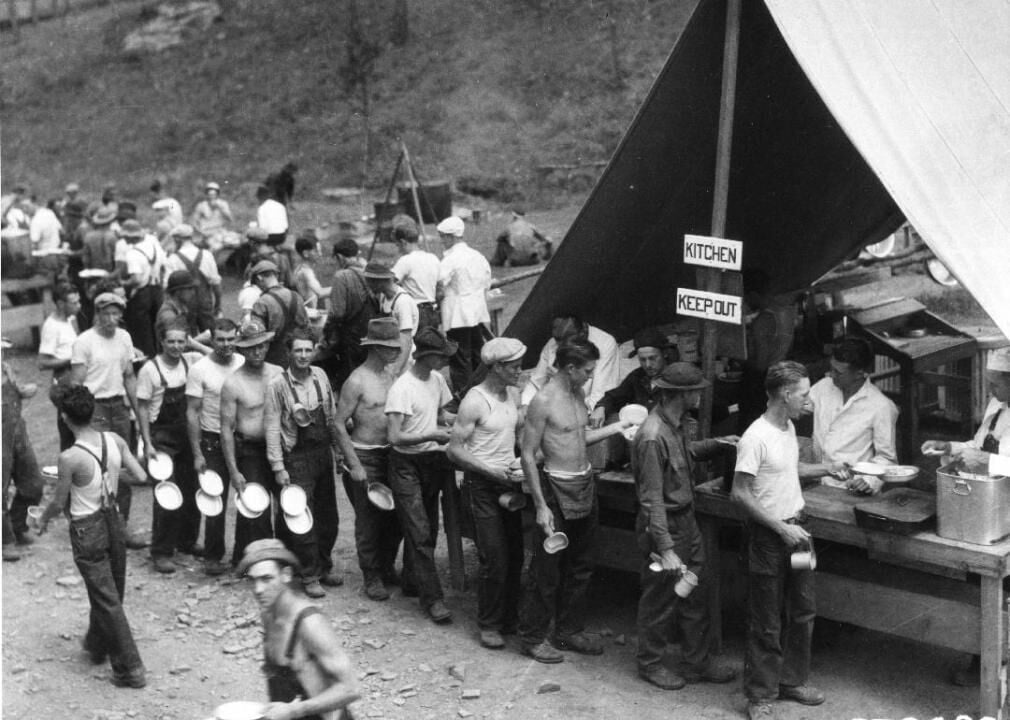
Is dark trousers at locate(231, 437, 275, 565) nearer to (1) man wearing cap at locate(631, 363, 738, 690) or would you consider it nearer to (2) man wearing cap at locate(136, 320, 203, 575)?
(2) man wearing cap at locate(136, 320, 203, 575)

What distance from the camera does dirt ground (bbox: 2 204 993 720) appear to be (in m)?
6.47

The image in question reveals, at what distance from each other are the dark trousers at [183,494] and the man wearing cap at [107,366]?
440 millimetres

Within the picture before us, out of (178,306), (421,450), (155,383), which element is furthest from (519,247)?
(421,450)

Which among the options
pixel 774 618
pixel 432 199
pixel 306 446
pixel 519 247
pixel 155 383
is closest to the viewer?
pixel 774 618

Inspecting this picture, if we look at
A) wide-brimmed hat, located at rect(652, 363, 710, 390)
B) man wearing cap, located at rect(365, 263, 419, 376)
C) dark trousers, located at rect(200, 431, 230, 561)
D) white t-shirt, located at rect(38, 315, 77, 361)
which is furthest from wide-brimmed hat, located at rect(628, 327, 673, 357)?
white t-shirt, located at rect(38, 315, 77, 361)

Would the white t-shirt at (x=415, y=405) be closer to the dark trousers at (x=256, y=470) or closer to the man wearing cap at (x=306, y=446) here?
the man wearing cap at (x=306, y=446)

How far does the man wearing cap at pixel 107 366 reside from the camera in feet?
28.5

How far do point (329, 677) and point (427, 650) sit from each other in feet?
8.30

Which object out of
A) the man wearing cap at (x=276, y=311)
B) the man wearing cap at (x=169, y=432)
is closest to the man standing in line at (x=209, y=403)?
the man wearing cap at (x=169, y=432)

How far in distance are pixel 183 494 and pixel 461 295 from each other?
2.75 meters

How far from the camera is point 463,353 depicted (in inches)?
401

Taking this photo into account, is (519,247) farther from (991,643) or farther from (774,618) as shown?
(991,643)

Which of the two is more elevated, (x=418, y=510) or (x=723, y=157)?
(x=723, y=157)

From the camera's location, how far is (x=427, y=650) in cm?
714
